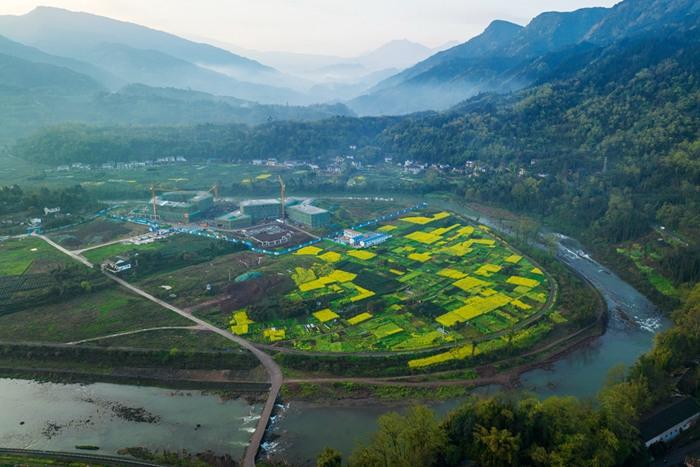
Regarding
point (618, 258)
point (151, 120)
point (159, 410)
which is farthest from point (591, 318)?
point (151, 120)

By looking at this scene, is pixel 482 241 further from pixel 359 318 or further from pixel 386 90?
pixel 386 90

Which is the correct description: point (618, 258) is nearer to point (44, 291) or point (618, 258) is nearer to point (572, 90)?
point (44, 291)

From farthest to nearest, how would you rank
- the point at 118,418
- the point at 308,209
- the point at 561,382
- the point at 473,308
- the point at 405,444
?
1. the point at 308,209
2. the point at 473,308
3. the point at 561,382
4. the point at 118,418
5. the point at 405,444

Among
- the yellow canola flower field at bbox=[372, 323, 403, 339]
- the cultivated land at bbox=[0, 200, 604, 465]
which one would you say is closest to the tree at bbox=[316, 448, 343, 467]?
the cultivated land at bbox=[0, 200, 604, 465]

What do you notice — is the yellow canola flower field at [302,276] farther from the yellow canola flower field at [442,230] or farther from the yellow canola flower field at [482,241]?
the yellow canola flower field at [482,241]

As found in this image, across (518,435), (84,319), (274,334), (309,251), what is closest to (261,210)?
(309,251)

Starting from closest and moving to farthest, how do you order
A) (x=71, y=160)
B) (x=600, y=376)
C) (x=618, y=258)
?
(x=600, y=376) < (x=618, y=258) < (x=71, y=160)

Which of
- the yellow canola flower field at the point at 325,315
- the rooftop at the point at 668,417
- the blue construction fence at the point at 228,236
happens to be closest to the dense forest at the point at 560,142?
the blue construction fence at the point at 228,236
